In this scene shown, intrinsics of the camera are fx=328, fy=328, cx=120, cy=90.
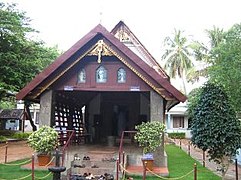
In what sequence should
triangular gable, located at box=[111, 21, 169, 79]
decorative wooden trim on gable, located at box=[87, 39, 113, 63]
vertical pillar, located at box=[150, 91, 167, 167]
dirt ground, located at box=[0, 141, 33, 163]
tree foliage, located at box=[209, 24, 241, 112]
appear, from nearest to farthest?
tree foliage, located at box=[209, 24, 241, 112]
vertical pillar, located at box=[150, 91, 167, 167]
decorative wooden trim on gable, located at box=[87, 39, 113, 63]
dirt ground, located at box=[0, 141, 33, 163]
triangular gable, located at box=[111, 21, 169, 79]

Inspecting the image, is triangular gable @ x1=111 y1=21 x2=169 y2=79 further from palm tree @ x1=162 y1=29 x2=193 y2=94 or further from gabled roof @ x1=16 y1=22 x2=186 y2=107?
palm tree @ x1=162 y1=29 x2=193 y2=94

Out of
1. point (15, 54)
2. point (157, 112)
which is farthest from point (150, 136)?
point (15, 54)

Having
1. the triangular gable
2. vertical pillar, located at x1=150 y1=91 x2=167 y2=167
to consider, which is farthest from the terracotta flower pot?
the triangular gable

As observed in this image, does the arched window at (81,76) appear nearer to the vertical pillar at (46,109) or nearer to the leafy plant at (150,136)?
the vertical pillar at (46,109)

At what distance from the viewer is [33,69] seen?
23812mm

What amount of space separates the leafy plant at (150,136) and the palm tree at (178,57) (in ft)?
89.1

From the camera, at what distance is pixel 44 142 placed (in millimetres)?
11125

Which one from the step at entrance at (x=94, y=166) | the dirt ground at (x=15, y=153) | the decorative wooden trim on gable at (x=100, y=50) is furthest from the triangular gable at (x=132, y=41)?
the step at entrance at (x=94, y=166)

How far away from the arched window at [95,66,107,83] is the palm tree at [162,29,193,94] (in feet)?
86.0

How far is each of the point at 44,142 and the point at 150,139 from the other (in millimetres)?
3596

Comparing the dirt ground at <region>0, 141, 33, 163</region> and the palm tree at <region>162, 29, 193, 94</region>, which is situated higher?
the palm tree at <region>162, 29, 193, 94</region>

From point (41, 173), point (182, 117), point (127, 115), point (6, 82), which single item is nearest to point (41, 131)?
point (41, 173)

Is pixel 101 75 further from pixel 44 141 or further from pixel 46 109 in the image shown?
pixel 44 141

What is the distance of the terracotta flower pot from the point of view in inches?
447
